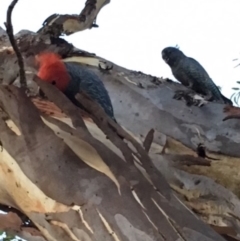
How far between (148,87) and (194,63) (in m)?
0.44

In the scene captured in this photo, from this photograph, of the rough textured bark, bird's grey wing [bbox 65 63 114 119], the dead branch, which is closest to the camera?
the rough textured bark

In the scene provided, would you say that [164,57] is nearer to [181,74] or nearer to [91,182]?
[181,74]

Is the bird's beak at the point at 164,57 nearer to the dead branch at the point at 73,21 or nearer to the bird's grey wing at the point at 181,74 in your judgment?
the bird's grey wing at the point at 181,74

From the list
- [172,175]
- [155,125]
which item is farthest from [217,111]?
[172,175]

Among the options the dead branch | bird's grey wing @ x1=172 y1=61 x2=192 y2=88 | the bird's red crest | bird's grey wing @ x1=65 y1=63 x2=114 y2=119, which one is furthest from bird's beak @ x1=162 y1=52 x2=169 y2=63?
the bird's red crest

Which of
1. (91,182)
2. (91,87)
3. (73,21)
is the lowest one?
(91,182)

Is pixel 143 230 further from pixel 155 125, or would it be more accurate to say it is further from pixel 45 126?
pixel 155 125

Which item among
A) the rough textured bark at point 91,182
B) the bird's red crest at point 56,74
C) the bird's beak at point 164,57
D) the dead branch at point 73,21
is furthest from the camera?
Result: the bird's beak at point 164,57

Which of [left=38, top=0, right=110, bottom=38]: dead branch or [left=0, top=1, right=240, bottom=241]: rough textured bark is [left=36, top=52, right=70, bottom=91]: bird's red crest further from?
[left=38, top=0, right=110, bottom=38]: dead branch

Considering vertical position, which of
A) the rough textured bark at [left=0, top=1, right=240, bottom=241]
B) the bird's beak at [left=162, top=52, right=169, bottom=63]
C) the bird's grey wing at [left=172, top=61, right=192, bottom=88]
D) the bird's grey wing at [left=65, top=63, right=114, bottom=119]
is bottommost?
the rough textured bark at [left=0, top=1, right=240, bottom=241]

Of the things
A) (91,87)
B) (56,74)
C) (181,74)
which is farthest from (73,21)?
(56,74)

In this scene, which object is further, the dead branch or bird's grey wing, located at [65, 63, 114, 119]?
the dead branch

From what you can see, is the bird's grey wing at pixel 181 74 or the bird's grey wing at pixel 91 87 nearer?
→ the bird's grey wing at pixel 91 87

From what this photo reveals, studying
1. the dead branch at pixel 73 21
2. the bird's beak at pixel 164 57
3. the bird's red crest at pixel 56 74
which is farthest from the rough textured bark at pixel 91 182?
the bird's beak at pixel 164 57
